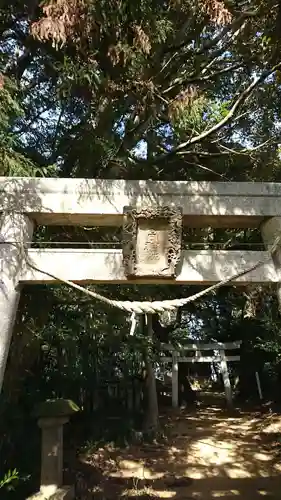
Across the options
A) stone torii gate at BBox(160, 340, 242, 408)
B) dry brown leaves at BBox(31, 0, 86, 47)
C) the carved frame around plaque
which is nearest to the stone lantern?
the carved frame around plaque

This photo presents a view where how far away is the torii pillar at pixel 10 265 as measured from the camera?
9.88ft

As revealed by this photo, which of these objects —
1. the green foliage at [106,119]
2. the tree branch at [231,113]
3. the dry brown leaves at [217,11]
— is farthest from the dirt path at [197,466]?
the dry brown leaves at [217,11]

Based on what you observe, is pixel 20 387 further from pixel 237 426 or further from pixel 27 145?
pixel 237 426

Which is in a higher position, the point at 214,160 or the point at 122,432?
the point at 214,160

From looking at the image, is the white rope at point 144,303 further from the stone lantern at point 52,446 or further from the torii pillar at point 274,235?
the stone lantern at point 52,446

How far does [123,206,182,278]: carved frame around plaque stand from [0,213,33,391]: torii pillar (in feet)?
2.66

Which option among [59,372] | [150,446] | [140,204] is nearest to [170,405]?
[150,446]

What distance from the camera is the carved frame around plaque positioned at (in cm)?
311

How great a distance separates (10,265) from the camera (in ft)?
10.2

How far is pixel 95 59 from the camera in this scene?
13.6 feet

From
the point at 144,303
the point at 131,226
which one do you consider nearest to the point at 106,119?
the point at 131,226

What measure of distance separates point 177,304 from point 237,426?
7632 mm

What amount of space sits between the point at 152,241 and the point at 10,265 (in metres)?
1.11

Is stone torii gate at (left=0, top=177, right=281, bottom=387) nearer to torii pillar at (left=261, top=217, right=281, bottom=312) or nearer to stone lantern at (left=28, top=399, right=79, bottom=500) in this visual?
torii pillar at (left=261, top=217, right=281, bottom=312)
